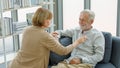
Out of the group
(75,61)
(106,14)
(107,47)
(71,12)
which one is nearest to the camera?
(75,61)

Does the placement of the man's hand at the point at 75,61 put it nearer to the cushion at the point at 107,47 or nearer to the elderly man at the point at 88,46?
the elderly man at the point at 88,46

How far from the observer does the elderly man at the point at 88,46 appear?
2740 millimetres

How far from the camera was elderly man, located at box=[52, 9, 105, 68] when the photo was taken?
2740mm

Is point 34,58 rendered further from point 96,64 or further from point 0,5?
point 0,5

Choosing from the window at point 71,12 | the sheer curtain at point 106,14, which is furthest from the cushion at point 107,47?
the window at point 71,12

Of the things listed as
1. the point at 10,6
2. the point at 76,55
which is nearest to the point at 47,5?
the point at 10,6

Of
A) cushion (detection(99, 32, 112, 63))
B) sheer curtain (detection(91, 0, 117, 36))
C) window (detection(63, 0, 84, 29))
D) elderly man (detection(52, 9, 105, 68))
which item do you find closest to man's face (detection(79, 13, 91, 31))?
elderly man (detection(52, 9, 105, 68))

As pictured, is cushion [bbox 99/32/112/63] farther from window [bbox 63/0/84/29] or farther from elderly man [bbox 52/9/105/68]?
window [bbox 63/0/84/29]

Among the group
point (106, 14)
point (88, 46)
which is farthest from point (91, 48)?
point (106, 14)

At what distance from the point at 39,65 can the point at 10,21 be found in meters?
1.29

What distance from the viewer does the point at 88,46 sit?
282 cm

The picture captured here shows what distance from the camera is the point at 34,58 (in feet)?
8.47

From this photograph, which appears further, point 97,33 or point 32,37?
point 97,33

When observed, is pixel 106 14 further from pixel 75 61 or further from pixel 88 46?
pixel 75 61
